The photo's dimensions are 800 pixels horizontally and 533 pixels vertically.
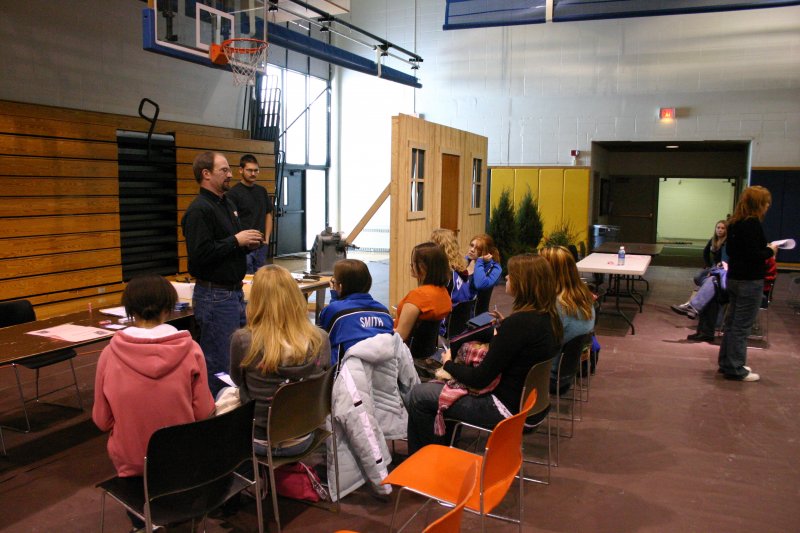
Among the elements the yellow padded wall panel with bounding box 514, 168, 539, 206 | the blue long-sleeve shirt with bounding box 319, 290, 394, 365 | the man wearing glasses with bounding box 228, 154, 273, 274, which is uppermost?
the yellow padded wall panel with bounding box 514, 168, 539, 206

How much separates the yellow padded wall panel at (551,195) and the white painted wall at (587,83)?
0.40 m

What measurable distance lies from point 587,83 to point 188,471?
11.3 m

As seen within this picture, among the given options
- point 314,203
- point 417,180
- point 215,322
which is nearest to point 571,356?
point 215,322

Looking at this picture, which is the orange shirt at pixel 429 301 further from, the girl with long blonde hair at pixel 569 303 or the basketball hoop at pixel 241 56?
the basketball hoop at pixel 241 56

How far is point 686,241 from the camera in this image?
1756 centimetres

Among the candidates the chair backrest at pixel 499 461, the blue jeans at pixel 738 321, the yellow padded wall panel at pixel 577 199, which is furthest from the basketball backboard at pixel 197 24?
the yellow padded wall panel at pixel 577 199

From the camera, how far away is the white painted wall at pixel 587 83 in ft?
35.4

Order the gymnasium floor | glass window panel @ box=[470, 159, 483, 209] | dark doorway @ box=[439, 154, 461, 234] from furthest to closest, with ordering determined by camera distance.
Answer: glass window panel @ box=[470, 159, 483, 209] → dark doorway @ box=[439, 154, 461, 234] → the gymnasium floor

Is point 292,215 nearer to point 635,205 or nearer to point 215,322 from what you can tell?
point 635,205

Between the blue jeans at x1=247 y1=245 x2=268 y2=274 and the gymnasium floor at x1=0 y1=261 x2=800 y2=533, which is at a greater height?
the blue jeans at x1=247 y1=245 x2=268 y2=274

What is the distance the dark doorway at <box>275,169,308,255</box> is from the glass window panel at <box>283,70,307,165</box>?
343mm

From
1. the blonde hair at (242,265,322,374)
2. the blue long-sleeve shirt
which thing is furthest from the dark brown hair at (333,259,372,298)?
the blonde hair at (242,265,322,374)

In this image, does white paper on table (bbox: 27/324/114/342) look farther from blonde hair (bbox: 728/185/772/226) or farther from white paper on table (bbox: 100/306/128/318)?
blonde hair (bbox: 728/185/772/226)

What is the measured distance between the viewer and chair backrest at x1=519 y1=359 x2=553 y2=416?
2.68m
